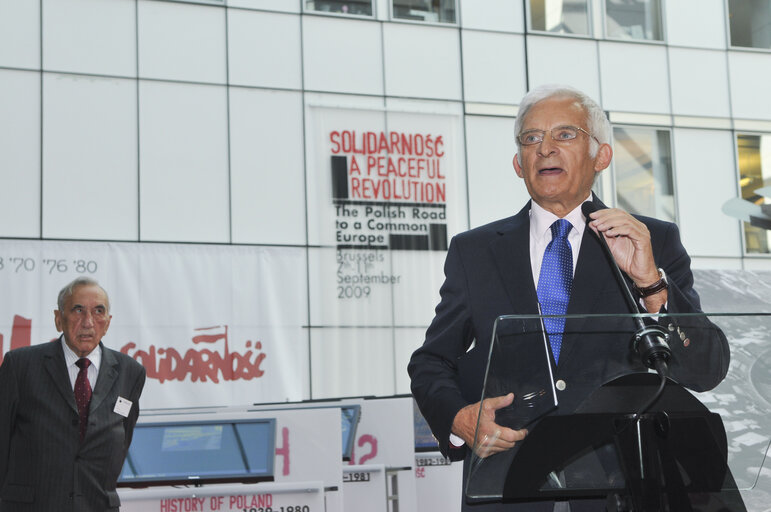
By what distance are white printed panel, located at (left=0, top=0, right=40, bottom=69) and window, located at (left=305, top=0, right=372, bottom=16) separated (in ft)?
12.9

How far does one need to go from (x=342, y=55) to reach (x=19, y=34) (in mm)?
4616

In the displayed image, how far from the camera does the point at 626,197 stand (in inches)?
653

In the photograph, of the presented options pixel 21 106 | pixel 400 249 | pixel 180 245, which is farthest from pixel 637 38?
pixel 21 106

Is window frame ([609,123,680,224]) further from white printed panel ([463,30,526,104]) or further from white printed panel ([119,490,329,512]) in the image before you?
white printed panel ([119,490,329,512])

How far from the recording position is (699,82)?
17.1 meters

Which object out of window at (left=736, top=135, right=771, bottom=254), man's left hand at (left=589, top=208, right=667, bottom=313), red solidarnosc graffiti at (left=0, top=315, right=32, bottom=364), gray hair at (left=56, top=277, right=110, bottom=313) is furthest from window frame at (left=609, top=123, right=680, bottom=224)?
man's left hand at (left=589, top=208, right=667, bottom=313)

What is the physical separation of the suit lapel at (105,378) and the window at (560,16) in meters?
12.4

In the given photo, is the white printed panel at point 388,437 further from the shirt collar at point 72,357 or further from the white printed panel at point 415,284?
the white printed panel at point 415,284

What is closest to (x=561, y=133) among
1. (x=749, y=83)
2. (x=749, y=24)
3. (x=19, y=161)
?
(x=19, y=161)

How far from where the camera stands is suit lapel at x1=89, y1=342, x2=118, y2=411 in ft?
17.1

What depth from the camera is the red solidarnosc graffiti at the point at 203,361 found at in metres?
13.2

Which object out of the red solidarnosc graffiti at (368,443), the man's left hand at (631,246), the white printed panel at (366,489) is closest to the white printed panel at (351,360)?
the red solidarnosc graffiti at (368,443)

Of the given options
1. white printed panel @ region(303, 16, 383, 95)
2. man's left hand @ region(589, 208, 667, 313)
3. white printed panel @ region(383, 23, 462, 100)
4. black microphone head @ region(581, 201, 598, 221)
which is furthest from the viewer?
white printed panel @ region(383, 23, 462, 100)

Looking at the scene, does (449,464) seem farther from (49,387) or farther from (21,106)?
(21,106)
